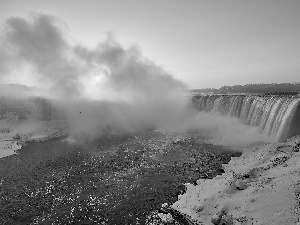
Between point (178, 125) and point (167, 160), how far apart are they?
24.8 meters

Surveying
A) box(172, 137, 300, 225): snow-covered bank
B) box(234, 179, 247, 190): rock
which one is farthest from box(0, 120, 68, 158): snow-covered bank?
box(234, 179, 247, 190): rock

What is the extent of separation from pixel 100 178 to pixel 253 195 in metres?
14.8

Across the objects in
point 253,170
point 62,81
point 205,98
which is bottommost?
point 253,170

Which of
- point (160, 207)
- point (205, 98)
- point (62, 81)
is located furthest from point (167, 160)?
point (62, 81)

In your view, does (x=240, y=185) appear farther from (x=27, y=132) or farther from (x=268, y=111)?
(x=27, y=132)

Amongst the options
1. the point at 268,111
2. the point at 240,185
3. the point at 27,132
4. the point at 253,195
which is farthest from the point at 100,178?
the point at 27,132

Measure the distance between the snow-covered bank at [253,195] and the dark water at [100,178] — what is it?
2385 millimetres

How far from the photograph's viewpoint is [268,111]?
35.2 meters

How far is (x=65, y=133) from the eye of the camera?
48.9 meters

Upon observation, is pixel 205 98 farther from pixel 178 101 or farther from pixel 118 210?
pixel 118 210

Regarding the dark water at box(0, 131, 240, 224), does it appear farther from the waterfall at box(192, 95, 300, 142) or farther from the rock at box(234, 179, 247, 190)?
the waterfall at box(192, 95, 300, 142)

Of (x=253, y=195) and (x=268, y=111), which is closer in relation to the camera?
(x=253, y=195)

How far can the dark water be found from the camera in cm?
1809

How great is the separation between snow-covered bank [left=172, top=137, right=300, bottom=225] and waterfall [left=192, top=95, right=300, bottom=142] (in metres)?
8.02
